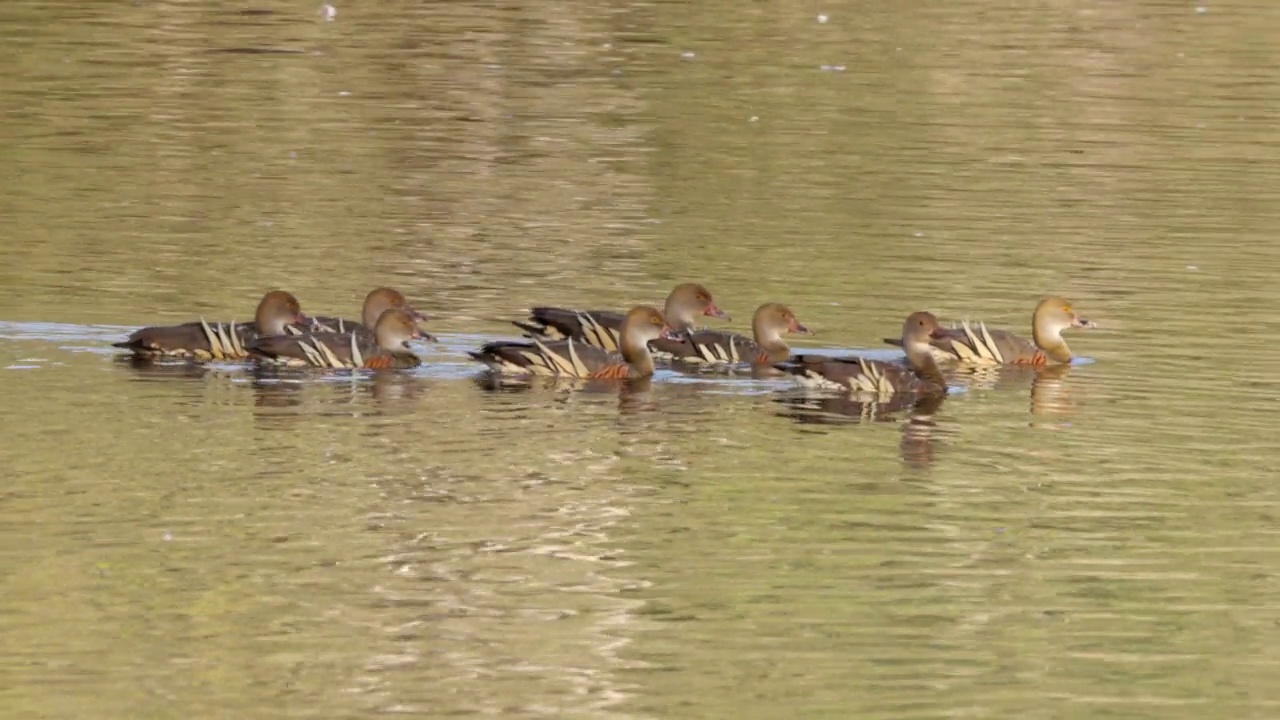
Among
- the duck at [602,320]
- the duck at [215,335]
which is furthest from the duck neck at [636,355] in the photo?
the duck at [215,335]

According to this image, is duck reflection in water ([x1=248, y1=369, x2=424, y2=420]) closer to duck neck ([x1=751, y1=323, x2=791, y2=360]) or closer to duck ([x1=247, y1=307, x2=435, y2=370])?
duck ([x1=247, y1=307, x2=435, y2=370])

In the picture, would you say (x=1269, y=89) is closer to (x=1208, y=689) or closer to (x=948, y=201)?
(x=948, y=201)

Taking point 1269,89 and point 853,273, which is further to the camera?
point 1269,89

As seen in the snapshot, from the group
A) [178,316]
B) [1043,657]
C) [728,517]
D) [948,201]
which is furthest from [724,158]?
[1043,657]

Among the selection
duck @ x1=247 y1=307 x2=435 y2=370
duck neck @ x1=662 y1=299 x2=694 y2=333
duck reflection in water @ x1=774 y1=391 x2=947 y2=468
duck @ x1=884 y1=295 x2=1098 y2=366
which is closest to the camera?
duck reflection in water @ x1=774 y1=391 x2=947 y2=468

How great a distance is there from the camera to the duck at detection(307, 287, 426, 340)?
17.1 metres

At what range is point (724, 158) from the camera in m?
28.2

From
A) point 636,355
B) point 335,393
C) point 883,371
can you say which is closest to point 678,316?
point 636,355

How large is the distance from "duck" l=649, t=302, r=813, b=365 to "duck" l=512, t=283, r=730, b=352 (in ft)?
0.44

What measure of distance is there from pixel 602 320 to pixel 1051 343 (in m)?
3.13

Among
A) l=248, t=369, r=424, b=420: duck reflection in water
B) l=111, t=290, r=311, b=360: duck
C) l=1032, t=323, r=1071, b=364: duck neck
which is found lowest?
l=248, t=369, r=424, b=420: duck reflection in water

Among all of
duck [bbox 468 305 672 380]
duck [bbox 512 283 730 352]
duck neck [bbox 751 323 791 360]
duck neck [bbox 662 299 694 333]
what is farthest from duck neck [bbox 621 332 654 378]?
duck neck [bbox 751 323 791 360]

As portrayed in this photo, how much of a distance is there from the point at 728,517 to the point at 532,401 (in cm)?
323

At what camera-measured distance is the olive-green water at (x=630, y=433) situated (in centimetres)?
1042
